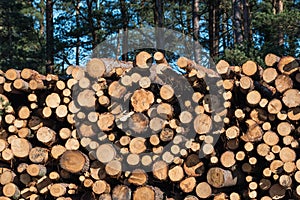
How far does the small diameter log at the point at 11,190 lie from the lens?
4.86 meters

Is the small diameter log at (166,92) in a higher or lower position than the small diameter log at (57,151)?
higher

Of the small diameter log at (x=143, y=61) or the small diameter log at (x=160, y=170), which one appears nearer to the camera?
the small diameter log at (x=160, y=170)

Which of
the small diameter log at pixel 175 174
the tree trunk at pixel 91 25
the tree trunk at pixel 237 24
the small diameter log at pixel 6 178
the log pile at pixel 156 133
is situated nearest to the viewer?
the log pile at pixel 156 133

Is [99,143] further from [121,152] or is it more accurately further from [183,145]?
[183,145]

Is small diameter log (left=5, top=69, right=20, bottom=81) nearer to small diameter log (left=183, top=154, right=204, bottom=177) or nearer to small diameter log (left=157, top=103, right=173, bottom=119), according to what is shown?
small diameter log (left=157, top=103, right=173, bottom=119)

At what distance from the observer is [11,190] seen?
487 cm

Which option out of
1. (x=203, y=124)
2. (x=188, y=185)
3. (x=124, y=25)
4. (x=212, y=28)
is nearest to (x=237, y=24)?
(x=212, y=28)

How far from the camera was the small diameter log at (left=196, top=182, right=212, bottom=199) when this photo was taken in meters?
4.58

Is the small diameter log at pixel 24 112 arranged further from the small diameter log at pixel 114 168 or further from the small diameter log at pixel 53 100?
the small diameter log at pixel 114 168

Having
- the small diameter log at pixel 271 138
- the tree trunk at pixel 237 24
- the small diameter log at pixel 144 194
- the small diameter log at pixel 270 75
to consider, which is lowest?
the small diameter log at pixel 144 194

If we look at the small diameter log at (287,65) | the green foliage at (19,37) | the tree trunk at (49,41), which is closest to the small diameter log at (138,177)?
the small diameter log at (287,65)

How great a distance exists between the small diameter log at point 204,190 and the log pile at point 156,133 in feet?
0.03

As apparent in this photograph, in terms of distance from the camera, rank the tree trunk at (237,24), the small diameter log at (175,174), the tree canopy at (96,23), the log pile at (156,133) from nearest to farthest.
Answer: the log pile at (156,133)
the small diameter log at (175,174)
the tree trunk at (237,24)
the tree canopy at (96,23)

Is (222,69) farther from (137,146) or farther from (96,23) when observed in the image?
(96,23)
